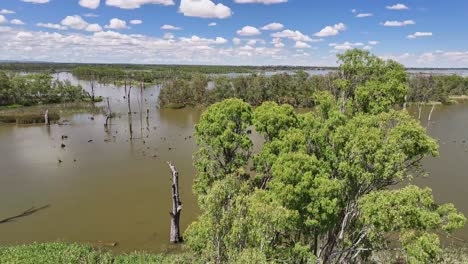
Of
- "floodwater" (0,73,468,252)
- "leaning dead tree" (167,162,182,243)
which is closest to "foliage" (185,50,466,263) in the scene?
"leaning dead tree" (167,162,182,243)

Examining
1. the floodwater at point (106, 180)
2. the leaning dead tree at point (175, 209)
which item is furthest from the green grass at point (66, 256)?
the floodwater at point (106, 180)

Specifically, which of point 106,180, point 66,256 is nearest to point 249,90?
point 106,180

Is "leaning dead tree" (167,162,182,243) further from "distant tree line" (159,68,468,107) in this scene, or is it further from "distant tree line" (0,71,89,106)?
"distant tree line" (0,71,89,106)

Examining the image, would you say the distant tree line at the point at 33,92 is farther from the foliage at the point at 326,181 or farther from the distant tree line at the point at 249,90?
the foliage at the point at 326,181

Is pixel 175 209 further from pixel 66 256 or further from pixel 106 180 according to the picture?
pixel 106 180

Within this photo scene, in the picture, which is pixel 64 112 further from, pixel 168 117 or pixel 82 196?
pixel 82 196

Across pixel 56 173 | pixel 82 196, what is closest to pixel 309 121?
pixel 82 196

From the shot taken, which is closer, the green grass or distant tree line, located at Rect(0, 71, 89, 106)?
the green grass
